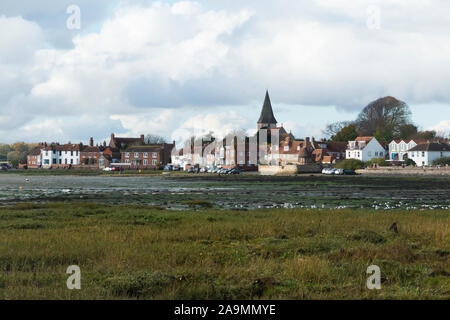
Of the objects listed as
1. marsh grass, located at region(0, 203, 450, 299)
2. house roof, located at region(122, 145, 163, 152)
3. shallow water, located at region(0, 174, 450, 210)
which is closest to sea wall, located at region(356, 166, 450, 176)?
shallow water, located at region(0, 174, 450, 210)

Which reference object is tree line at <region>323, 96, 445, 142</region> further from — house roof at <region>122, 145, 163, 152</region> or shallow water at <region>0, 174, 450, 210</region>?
shallow water at <region>0, 174, 450, 210</region>

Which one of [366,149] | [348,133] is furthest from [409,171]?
[348,133]

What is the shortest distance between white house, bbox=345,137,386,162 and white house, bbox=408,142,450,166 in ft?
47.0

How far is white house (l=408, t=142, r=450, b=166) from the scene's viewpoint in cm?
13762

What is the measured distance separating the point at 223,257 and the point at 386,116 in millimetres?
155993

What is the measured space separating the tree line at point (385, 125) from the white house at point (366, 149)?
4843mm

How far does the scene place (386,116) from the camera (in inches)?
6540

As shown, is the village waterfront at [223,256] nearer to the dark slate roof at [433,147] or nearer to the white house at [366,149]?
the dark slate roof at [433,147]

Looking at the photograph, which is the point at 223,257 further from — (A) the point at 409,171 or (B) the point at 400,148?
(B) the point at 400,148

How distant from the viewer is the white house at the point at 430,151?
137625 millimetres
